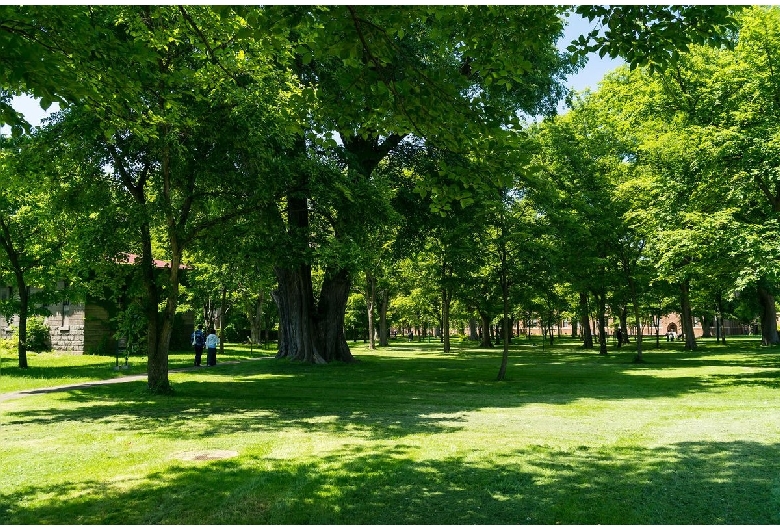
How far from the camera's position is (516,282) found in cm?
1933

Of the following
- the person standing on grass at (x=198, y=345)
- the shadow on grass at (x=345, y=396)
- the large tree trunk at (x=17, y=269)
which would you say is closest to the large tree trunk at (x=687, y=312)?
the shadow on grass at (x=345, y=396)

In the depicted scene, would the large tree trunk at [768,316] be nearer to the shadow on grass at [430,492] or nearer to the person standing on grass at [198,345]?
the person standing on grass at [198,345]

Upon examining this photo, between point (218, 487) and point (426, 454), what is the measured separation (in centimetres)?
285

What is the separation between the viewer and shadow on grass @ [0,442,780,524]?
5.39m

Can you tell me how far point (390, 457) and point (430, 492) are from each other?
1664 millimetres

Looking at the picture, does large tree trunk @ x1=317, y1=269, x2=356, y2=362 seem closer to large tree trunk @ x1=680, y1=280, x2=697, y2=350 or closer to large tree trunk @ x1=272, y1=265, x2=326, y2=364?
large tree trunk @ x1=272, y1=265, x2=326, y2=364

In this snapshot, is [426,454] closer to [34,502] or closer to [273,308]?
[34,502]

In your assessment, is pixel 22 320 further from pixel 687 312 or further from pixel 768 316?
pixel 768 316

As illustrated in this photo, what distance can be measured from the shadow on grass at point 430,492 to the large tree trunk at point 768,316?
35983 millimetres

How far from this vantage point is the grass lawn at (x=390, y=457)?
18.3 feet

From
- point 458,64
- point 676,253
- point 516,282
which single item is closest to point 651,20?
point 516,282

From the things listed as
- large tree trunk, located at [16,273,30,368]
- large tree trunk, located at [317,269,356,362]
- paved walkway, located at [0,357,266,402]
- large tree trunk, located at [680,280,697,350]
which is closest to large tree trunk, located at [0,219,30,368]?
large tree trunk, located at [16,273,30,368]

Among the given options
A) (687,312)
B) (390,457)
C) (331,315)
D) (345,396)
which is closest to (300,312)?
(331,315)

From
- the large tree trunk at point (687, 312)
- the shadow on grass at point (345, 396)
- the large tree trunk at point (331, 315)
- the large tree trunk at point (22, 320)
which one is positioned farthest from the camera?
the large tree trunk at point (687, 312)
